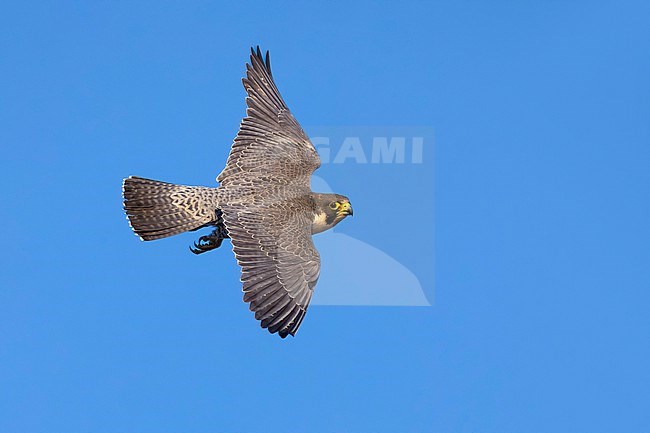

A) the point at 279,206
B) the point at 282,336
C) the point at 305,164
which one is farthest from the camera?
the point at 305,164

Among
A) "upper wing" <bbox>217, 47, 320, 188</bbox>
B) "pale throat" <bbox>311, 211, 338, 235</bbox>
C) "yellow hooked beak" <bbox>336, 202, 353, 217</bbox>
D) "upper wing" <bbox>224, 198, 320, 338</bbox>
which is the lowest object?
"upper wing" <bbox>224, 198, 320, 338</bbox>

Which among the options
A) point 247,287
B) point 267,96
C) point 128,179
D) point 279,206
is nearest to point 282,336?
point 247,287

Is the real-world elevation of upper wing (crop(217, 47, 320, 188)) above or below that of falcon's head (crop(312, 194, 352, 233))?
above

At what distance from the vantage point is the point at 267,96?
475 inches

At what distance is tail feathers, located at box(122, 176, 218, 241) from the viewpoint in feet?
35.0

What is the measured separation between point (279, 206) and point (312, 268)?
0.87 metres

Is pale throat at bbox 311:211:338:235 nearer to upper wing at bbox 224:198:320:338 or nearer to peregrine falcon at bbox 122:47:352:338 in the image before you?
peregrine falcon at bbox 122:47:352:338

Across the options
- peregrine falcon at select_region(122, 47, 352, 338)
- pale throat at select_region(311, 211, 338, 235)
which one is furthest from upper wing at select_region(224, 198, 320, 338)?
pale throat at select_region(311, 211, 338, 235)

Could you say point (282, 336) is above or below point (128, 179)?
below

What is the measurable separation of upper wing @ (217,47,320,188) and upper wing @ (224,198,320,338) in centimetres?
66

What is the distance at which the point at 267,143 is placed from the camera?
38.3ft

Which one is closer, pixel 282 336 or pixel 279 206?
pixel 282 336

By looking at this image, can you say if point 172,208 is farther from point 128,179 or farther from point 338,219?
point 338,219

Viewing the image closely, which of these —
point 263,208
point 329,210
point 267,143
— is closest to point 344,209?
point 329,210
